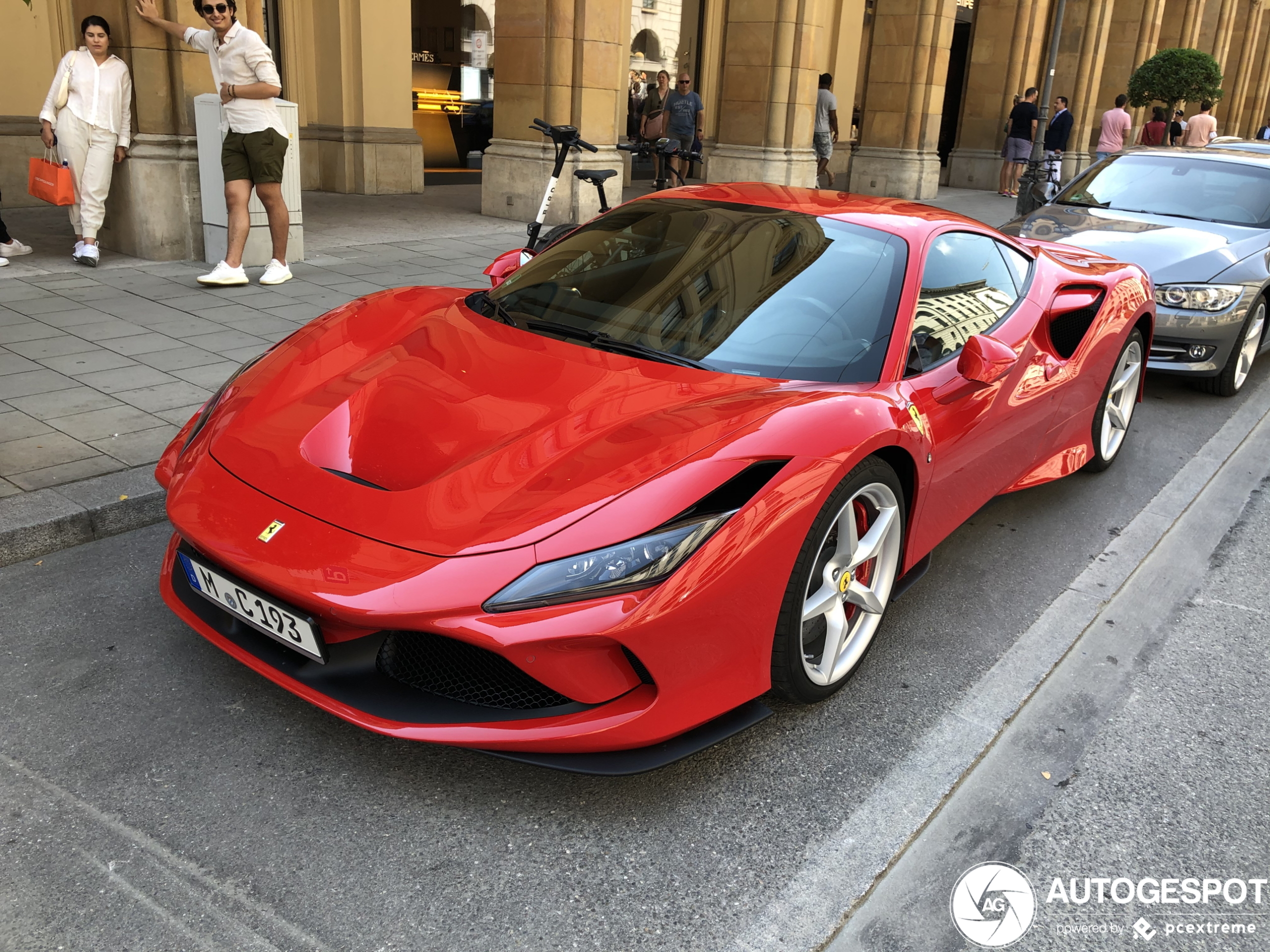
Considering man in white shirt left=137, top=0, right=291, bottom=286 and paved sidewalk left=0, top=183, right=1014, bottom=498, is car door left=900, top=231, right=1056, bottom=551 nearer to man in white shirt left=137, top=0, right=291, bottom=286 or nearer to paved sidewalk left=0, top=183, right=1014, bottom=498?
paved sidewalk left=0, top=183, right=1014, bottom=498

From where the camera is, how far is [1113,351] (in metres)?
4.88

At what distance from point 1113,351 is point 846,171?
18135mm

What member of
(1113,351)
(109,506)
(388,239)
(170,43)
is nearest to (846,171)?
(388,239)

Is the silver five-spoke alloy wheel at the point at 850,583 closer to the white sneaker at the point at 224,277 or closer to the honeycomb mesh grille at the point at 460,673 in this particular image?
the honeycomb mesh grille at the point at 460,673

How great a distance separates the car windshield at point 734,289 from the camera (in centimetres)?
326

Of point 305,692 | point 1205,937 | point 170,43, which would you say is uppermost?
point 170,43

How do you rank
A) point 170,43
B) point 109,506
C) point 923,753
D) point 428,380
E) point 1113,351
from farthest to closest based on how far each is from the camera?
point 170,43
point 1113,351
point 109,506
point 428,380
point 923,753

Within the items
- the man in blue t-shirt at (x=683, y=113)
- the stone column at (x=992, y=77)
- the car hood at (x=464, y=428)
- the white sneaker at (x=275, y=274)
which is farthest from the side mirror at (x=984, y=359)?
the stone column at (x=992, y=77)

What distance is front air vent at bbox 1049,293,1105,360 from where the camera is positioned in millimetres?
4523

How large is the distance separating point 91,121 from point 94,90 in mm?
226

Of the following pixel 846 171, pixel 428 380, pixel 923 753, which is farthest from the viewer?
pixel 846 171

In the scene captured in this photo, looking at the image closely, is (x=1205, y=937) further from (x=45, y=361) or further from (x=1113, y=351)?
(x=45, y=361)

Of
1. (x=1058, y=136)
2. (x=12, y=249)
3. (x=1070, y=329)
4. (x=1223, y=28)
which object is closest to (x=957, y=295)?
(x=1070, y=329)

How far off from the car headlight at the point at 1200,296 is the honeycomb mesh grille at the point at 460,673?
222 inches
